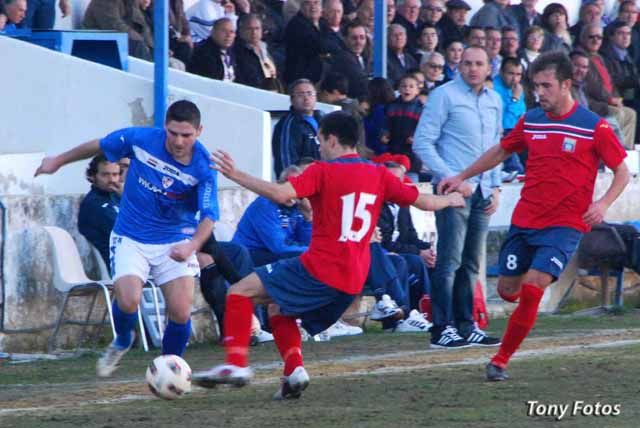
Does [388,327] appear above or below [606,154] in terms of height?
below

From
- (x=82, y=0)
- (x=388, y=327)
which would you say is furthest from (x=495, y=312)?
(x=82, y=0)

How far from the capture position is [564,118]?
9133 mm

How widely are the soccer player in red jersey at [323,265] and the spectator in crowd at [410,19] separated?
10.1m

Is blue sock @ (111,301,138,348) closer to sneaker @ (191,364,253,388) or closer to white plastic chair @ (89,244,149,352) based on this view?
sneaker @ (191,364,253,388)

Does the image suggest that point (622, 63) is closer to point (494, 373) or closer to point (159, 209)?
point (494, 373)

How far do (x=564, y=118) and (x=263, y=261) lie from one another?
A: 3896 mm

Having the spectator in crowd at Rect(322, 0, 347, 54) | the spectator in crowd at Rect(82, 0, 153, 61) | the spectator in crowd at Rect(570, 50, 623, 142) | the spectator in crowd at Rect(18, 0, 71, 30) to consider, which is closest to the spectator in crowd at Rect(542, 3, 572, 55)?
the spectator in crowd at Rect(570, 50, 623, 142)

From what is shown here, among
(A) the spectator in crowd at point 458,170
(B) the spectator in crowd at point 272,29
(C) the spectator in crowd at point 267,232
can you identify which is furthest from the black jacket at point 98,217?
(B) the spectator in crowd at point 272,29

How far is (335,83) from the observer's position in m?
15.5

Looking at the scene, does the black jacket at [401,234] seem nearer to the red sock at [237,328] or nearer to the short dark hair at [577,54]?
the red sock at [237,328]

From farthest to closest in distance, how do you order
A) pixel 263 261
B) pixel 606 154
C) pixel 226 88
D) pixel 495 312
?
pixel 226 88
pixel 495 312
pixel 263 261
pixel 606 154

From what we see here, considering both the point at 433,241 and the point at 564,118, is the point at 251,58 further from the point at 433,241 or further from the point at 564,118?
the point at 564,118

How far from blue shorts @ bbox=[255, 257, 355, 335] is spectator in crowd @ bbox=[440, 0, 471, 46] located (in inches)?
434

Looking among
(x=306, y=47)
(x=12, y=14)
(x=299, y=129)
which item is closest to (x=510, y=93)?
(x=306, y=47)
